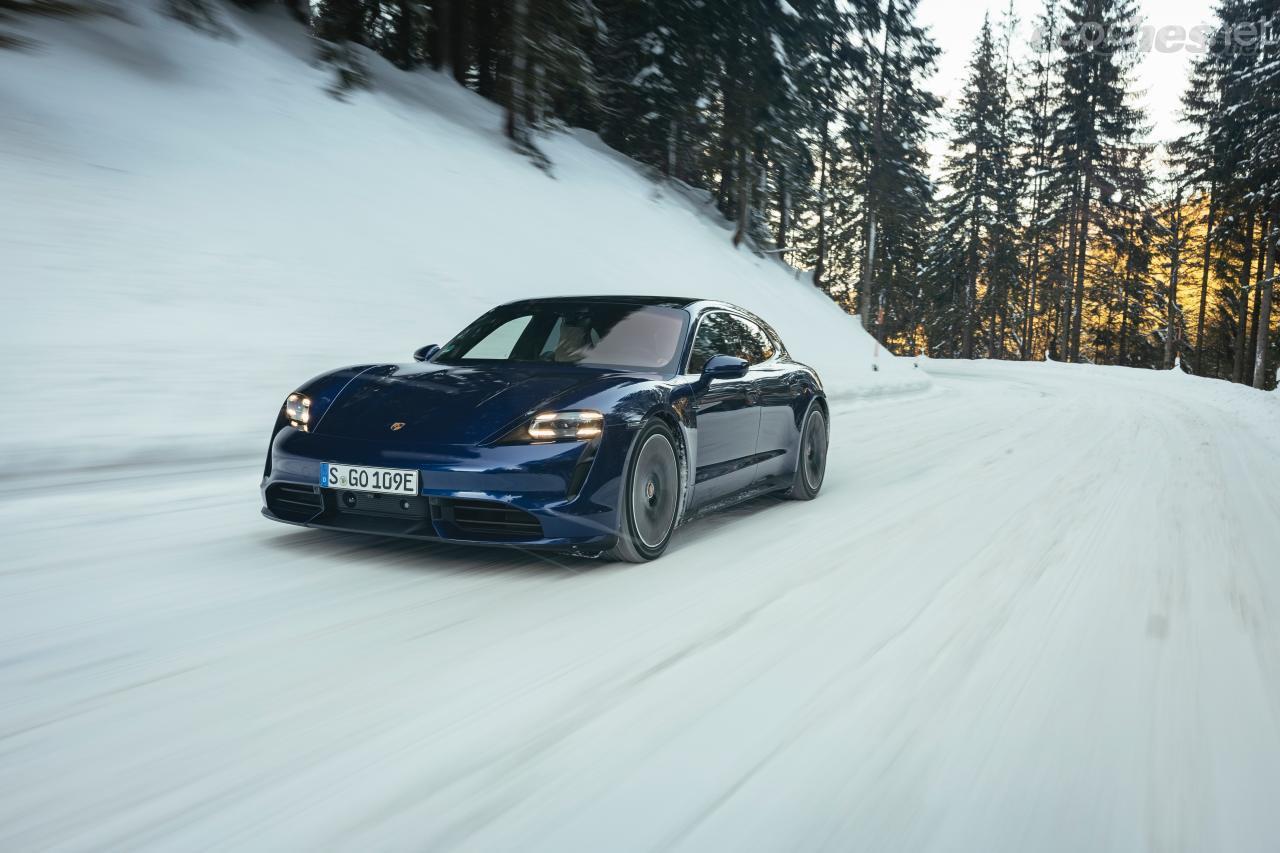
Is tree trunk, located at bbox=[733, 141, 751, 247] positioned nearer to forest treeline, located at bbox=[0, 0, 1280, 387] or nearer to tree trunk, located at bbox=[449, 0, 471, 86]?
forest treeline, located at bbox=[0, 0, 1280, 387]

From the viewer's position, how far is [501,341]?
5.87 metres

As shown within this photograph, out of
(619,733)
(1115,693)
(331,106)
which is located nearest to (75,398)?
(619,733)

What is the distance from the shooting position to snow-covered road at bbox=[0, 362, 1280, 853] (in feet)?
7.73

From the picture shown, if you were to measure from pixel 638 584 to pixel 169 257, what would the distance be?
631cm

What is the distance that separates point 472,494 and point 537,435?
40cm

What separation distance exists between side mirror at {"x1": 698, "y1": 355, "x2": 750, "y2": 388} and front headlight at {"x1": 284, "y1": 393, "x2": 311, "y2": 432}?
202cm

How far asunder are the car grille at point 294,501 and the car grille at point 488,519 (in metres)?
0.56

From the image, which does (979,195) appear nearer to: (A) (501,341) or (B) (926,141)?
(B) (926,141)

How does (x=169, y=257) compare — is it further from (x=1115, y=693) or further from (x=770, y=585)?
(x=1115, y=693)

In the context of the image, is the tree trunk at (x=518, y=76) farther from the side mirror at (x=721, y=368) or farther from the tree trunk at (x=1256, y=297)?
the tree trunk at (x=1256, y=297)

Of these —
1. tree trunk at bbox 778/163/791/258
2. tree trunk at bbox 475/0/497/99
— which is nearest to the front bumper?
tree trunk at bbox 475/0/497/99

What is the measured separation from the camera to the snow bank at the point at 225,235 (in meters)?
7.06

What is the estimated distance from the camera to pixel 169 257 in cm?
884

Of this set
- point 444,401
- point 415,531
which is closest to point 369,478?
point 415,531
